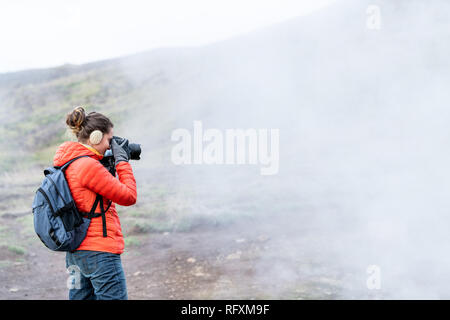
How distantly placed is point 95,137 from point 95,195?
9.6 inches

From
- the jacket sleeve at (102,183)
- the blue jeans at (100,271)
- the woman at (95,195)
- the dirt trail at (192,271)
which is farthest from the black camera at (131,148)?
the dirt trail at (192,271)

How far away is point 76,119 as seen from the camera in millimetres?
1889

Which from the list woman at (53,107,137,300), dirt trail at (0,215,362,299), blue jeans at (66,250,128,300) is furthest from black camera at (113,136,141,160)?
dirt trail at (0,215,362,299)

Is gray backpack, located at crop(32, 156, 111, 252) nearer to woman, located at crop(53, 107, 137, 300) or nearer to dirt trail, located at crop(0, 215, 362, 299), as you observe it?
woman, located at crop(53, 107, 137, 300)

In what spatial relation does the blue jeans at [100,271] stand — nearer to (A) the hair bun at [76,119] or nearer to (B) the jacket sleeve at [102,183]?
(B) the jacket sleeve at [102,183]

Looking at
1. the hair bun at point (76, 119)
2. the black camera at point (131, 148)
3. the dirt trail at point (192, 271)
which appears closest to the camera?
the hair bun at point (76, 119)

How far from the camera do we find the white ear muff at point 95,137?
1.89 m

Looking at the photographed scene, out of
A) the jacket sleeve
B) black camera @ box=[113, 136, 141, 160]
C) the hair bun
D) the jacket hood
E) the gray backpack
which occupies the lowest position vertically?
the gray backpack

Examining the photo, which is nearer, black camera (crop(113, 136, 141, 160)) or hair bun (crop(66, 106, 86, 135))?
hair bun (crop(66, 106, 86, 135))

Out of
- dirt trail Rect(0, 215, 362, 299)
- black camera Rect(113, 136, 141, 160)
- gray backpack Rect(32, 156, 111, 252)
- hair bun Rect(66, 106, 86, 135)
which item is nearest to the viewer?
gray backpack Rect(32, 156, 111, 252)

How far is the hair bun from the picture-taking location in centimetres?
188

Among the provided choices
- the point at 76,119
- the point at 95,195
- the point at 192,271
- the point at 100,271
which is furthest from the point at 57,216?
the point at 192,271

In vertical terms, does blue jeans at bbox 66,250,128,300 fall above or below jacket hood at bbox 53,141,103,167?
below
